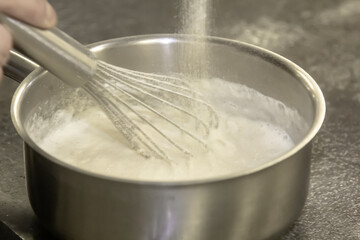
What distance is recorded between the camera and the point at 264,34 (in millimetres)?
1139

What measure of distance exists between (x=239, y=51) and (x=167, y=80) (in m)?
0.10

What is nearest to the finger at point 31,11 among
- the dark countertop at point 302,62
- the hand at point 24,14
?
the hand at point 24,14

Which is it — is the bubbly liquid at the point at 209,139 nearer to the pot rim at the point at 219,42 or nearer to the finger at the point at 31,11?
the pot rim at the point at 219,42

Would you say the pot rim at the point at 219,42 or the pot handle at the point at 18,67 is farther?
the pot handle at the point at 18,67

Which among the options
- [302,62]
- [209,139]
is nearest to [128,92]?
[209,139]

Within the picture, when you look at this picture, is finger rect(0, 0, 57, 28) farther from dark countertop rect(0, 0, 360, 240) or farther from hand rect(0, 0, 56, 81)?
dark countertop rect(0, 0, 360, 240)

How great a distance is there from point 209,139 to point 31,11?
0.27 meters

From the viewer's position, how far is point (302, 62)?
1049 mm

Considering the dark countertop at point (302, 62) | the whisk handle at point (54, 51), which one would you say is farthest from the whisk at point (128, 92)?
the dark countertop at point (302, 62)

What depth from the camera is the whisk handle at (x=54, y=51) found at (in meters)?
0.63

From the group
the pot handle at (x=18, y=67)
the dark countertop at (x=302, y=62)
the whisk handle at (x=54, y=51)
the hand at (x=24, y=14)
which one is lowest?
the dark countertop at (x=302, y=62)

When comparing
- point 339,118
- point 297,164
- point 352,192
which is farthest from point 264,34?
point 297,164

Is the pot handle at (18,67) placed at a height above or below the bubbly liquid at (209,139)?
above

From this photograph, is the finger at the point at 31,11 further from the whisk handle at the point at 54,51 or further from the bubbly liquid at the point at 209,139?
the bubbly liquid at the point at 209,139
